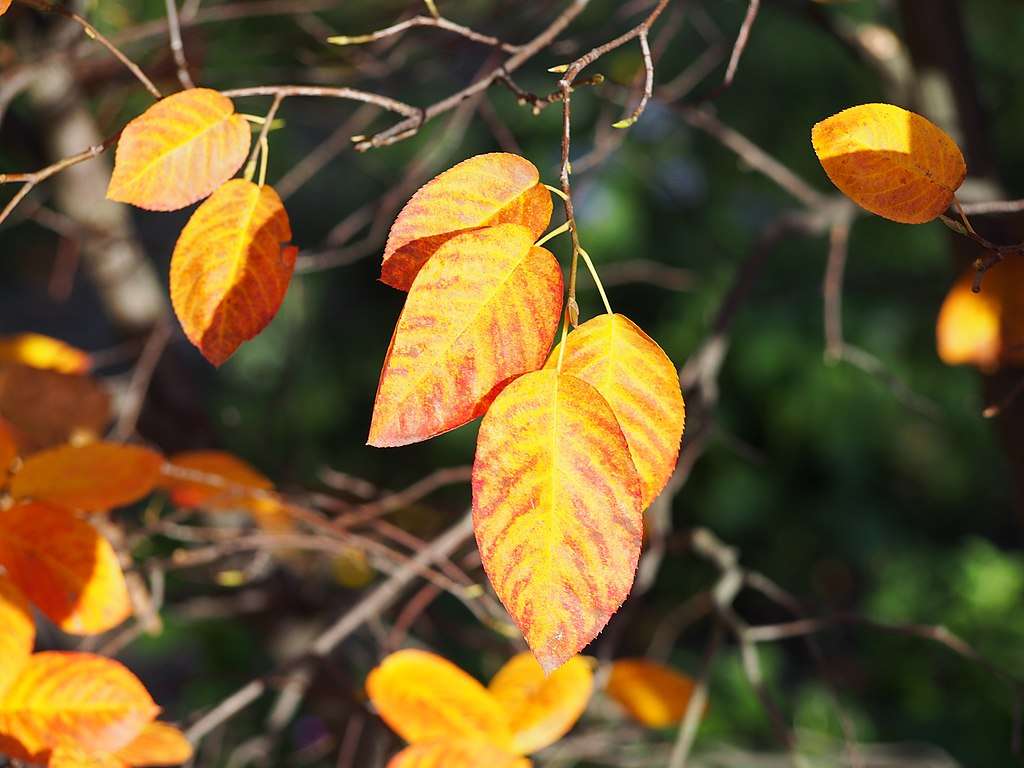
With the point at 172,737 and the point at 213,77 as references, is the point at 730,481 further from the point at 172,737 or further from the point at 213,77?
the point at 172,737

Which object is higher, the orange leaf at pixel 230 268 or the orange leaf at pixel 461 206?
the orange leaf at pixel 461 206

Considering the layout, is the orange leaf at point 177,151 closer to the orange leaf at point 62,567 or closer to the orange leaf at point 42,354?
the orange leaf at point 62,567

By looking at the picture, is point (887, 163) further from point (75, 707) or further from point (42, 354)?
point (42, 354)

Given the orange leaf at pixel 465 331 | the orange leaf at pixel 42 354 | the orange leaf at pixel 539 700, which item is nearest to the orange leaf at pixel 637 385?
the orange leaf at pixel 465 331

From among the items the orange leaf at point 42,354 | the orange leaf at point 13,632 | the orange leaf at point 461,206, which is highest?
the orange leaf at point 461,206

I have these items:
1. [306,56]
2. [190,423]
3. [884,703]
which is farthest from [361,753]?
[884,703]
